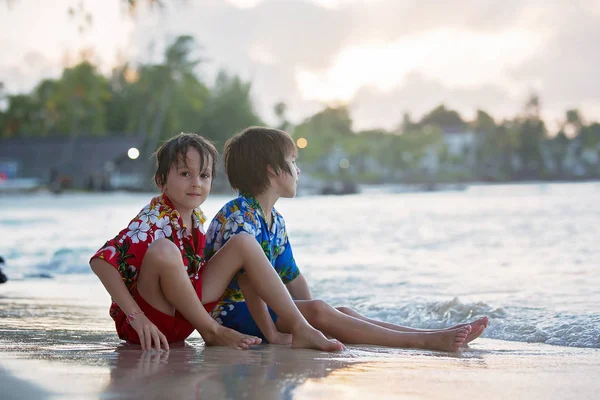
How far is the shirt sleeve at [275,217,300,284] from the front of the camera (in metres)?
2.77

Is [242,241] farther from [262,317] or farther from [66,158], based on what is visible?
[66,158]

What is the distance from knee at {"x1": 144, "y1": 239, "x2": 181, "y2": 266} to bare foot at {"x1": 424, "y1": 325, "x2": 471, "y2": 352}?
886 mm

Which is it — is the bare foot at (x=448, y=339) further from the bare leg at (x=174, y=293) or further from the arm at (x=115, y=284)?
the arm at (x=115, y=284)

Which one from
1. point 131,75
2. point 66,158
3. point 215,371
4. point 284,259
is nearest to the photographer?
point 215,371

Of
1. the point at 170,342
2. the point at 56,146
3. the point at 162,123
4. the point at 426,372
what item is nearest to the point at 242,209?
the point at 170,342

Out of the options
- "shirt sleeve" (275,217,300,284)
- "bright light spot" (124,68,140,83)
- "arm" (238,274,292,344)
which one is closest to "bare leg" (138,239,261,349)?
"arm" (238,274,292,344)

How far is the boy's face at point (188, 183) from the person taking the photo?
2.47 meters

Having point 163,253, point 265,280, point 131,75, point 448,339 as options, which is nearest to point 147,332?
point 163,253

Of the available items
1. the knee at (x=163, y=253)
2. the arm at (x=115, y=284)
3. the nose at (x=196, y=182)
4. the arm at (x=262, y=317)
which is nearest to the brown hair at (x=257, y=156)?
the nose at (x=196, y=182)

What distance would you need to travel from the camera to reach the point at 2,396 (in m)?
1.65

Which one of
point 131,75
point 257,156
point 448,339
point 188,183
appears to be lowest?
point 448,339

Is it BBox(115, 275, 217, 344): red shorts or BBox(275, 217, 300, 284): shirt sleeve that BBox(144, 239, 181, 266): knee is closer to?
BBox(115, 275, 217, 344): red shorts

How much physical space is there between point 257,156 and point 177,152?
0.31 metres

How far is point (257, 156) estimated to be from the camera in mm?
2684
